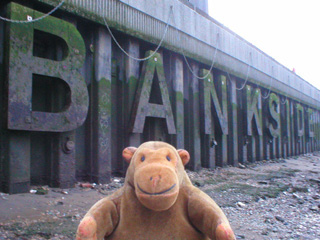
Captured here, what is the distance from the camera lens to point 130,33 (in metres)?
6.37

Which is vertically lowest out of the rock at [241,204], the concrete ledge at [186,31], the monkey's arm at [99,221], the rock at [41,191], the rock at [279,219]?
the rock at [279,219]

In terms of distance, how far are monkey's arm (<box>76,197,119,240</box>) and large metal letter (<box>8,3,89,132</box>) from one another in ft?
9.24

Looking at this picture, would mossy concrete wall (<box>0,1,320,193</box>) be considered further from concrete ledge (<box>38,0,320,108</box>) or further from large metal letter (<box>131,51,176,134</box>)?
concrete ledge (<box>38,0,320,108</box>)

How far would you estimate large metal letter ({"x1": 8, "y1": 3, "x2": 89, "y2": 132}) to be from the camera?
4.29 meters

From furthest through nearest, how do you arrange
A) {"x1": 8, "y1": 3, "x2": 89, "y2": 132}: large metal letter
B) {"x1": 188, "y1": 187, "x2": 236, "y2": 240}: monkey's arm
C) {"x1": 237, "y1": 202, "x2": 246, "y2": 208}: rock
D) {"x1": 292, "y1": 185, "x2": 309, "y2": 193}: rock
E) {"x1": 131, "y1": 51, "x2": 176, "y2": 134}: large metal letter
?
{"x1": 292, "y1": 185, "x2": 309, "y2": 193}: rock → {"x1": 131, "y1": 51, "x2": 176, "y2": 134}: large metal letter → {"x1": 237, "y1": 202, "x2": 246, "y2": 208}: rock → {"x1": 8, "y1": 3, "x2": 89, "y2": 132}: large metal letter → {"x1": 188, "y1": 187, "x2": 236, "y2": 240}: monkey's arm

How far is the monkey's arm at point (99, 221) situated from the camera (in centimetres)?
180

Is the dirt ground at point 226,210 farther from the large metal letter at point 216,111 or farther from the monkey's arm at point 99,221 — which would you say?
the large metal letter at point 216,111

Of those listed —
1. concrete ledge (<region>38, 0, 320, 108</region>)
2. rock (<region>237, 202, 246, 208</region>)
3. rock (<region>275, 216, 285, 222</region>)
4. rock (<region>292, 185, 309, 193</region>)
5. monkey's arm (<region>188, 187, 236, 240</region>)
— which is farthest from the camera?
rock (<region>292, 185, 309, 193</region>)

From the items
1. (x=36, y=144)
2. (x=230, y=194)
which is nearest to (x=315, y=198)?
(x=230, y=194)

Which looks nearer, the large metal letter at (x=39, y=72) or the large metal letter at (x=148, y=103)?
the large metal letter at (x=39, y=72)

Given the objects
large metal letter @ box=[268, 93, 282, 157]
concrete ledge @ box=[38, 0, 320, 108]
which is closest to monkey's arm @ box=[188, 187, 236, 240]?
concrete ledge @ box=[38, 0, 320, 108]

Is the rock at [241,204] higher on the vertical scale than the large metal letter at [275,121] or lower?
lower

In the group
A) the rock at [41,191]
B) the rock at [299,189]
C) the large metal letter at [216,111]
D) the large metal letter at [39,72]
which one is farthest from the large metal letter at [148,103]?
the rock at [299,189]

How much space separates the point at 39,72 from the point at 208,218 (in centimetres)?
383
